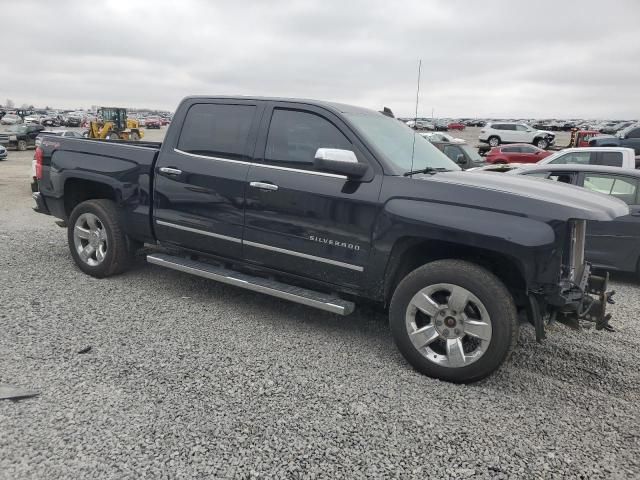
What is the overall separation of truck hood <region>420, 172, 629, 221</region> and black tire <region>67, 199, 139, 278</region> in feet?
10.3

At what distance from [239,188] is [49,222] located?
236 inches

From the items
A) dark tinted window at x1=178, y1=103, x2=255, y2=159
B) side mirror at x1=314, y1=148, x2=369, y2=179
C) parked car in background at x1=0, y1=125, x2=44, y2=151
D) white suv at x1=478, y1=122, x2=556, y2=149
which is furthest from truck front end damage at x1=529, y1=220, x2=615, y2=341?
white suv at x1=478, y1=122, x2=556, y2=149

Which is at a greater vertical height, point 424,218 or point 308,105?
point 308,105

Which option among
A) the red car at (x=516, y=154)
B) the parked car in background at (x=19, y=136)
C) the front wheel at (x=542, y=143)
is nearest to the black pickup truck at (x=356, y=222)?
the red car at (x=516, y=154)

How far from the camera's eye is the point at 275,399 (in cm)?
301

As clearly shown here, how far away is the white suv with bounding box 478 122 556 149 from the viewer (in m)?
32.3

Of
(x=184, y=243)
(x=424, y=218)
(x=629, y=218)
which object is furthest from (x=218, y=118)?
(x=629, y=218)

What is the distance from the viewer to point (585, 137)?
32656 mm

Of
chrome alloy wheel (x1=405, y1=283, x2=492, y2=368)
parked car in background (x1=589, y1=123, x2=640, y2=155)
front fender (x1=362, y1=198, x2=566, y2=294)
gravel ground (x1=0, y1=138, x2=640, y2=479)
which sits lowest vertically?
gravel ground (x1=0, y1=138, x2=640, y2=479)

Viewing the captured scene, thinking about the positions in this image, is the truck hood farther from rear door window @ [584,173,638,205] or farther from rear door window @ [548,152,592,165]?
rear door window @ [548,152,592,165]

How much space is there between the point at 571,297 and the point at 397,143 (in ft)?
5.94

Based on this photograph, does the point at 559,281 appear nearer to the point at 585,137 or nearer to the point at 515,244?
the point at 515,244

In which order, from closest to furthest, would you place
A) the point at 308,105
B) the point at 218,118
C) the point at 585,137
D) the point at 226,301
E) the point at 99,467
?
the point at 99,467 → the point at 308,105 → the point at 218,118 → the point at 226,301 → the point at 585,137

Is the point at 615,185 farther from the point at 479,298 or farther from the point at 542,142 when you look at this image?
the point at 542,142
